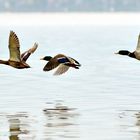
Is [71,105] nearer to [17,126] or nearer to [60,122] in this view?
[60,122]

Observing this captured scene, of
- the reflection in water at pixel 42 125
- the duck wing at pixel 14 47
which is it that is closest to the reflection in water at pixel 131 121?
the reflection in water at pixel 42 125

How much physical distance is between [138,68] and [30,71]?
5.89 metres

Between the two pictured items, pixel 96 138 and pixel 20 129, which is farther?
pixel 20 129

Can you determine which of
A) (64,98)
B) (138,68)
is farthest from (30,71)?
(64,98)

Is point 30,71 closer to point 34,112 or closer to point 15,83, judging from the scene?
point 15,83

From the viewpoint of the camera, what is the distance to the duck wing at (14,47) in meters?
28.2

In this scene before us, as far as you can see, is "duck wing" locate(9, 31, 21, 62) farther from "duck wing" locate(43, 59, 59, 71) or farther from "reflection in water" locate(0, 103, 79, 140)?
"reflection in water" locate(0, 103, 79, 140)

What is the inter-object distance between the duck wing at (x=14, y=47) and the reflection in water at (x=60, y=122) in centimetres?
208

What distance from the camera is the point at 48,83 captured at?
124 feet

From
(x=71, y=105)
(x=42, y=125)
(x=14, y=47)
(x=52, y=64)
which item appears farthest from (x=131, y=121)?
(x=14, y=47)

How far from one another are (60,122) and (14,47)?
15.4 feet

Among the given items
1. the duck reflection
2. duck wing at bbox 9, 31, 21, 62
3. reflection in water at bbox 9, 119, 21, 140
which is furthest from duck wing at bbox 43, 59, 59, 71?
reflection in water at bbox 9, 119, 21, 140

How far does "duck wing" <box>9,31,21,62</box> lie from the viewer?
28.2 meters

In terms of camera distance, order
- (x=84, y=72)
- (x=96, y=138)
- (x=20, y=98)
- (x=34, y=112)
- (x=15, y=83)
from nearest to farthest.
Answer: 1. (x=96, y=138)
2. (x=34, y=112)
3. (x=20, y=98)
4. (x=15, y=83)
5. (x=84, y=72)
